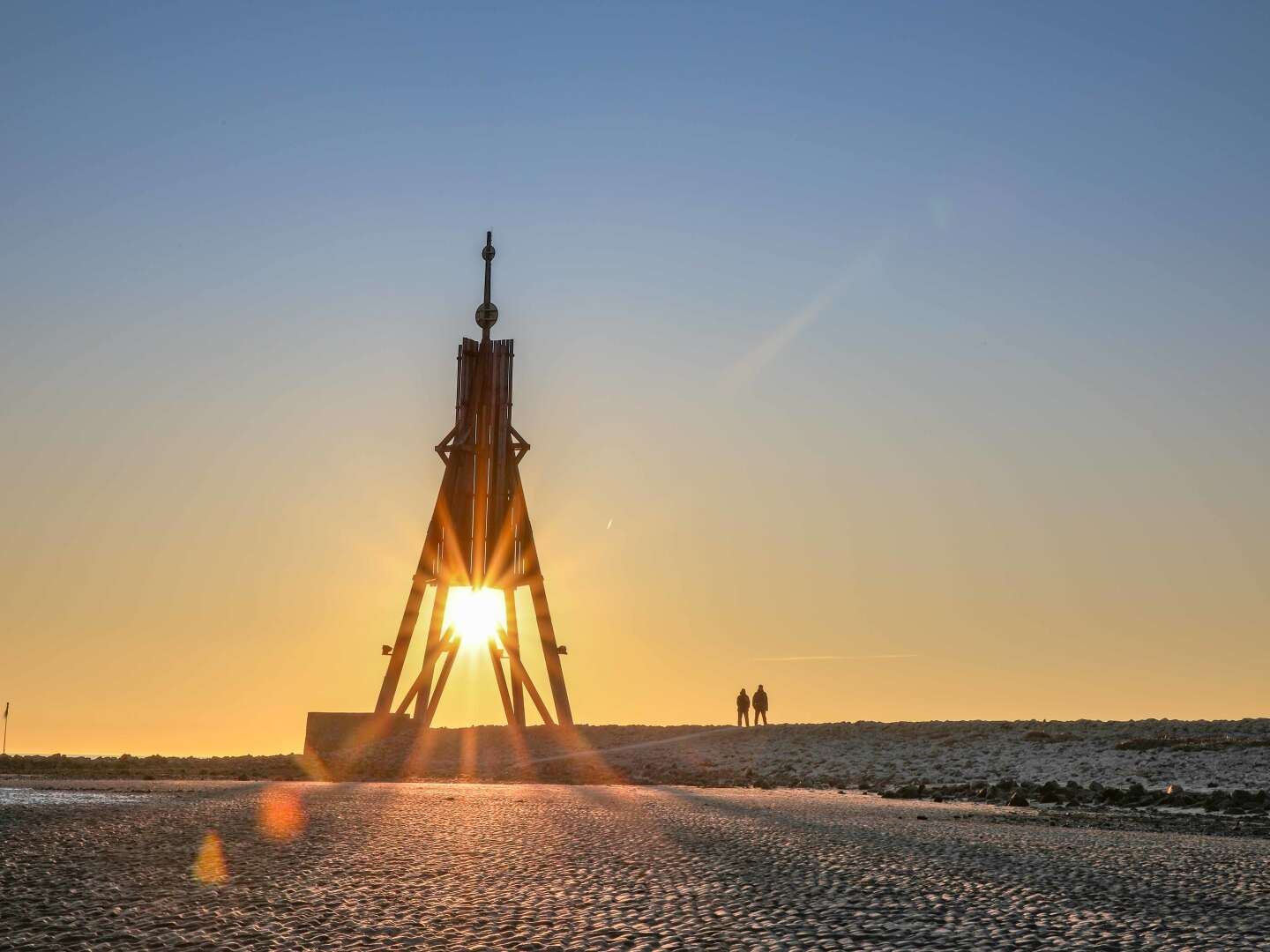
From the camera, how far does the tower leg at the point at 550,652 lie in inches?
1405

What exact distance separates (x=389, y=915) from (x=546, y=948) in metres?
1.35

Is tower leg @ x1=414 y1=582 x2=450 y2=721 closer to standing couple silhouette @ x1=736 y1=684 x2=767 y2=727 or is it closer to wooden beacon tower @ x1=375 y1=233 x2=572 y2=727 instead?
wooden beacon tower @ x1=375 y1=233 x2=572 y2=727

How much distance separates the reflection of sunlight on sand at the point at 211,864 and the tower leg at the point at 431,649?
23.7 m

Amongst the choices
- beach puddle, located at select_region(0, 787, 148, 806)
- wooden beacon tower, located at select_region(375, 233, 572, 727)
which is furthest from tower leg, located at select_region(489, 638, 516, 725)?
beach puddle, located at select_region(0, 787, 148, 806)

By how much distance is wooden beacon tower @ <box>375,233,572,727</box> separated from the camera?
35.9 metres

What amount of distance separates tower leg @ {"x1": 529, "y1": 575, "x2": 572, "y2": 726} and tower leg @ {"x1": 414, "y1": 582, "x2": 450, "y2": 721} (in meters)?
2.53

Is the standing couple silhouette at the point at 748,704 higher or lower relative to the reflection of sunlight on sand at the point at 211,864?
higher

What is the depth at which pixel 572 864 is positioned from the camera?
33.0 ft

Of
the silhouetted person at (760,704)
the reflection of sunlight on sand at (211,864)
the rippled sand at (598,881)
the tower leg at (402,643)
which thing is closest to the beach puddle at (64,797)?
the rippled sand at (598,881)

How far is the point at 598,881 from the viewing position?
29.8ft

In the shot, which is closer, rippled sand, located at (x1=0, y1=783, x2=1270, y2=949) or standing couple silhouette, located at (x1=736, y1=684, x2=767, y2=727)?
rippled sand, located at (x1=0, y1=783, x2=1270, y2=949)

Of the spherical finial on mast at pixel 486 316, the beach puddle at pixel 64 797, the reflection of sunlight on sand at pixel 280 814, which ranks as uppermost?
the spherical finial on mast at pixel 486 316

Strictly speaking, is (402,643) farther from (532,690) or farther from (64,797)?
(64,797)

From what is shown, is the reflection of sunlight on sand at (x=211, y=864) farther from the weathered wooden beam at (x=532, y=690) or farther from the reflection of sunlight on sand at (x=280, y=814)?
the weathered wooden beam at (x=532, y=690)
